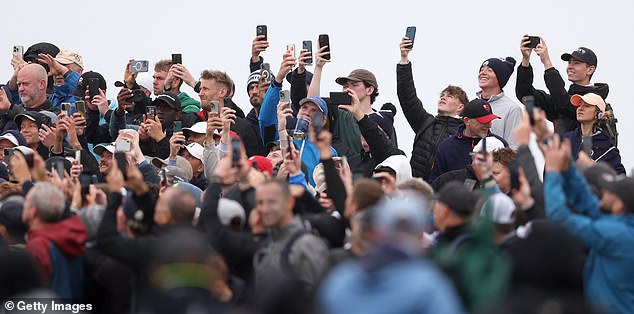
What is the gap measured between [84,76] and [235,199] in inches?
171

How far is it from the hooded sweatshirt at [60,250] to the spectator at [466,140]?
328cm

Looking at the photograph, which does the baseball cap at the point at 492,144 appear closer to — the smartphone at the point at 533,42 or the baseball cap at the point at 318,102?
the baseball cap at the point at 318,102

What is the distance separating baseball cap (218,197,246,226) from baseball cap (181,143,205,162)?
2.67 meters

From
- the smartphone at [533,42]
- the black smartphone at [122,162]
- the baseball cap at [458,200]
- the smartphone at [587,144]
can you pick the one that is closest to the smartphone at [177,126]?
the black smartphone at [122,162]

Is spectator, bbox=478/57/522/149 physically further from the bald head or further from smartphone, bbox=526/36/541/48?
the bald head

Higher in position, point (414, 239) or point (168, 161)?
point (414, 239)

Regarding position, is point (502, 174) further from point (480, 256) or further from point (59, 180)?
point (59, 180)

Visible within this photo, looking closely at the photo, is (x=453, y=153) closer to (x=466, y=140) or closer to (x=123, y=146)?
(x=466, y=140)

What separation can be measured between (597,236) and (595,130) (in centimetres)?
325

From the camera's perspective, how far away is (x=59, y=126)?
9805 mm

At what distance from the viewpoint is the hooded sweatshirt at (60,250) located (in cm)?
690

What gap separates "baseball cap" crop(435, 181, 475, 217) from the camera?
652 cm

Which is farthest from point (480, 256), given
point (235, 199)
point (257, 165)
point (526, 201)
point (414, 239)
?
point (257, 165)

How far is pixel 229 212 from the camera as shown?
705 cm
